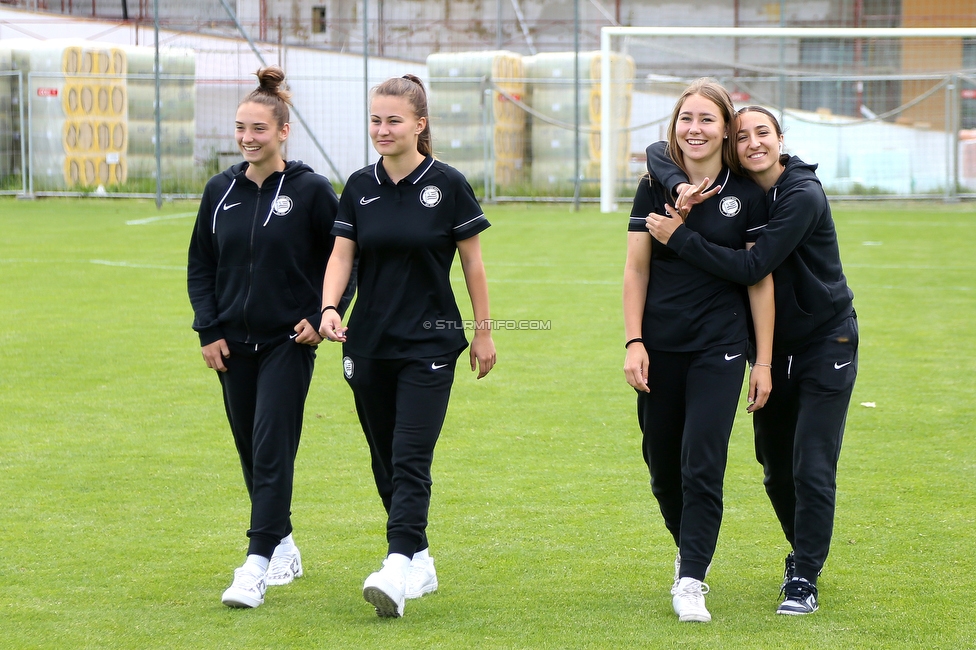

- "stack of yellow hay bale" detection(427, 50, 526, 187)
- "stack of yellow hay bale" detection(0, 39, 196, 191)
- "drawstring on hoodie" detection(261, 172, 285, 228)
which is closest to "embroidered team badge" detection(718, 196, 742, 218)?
"drawstring on hoodie" detection(261, 172, 285, 228)

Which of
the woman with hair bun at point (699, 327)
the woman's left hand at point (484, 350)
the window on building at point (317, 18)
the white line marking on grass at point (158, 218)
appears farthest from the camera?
the window on building at point (317, 18)

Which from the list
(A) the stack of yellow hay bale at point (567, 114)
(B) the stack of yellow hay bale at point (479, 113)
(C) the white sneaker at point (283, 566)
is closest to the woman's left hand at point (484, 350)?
(C) the white sneaker at point (283, 566)

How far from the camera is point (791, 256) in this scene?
3910 mm

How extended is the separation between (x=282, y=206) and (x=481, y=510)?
1.74 m

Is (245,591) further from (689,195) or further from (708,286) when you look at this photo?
Result: (689,195)

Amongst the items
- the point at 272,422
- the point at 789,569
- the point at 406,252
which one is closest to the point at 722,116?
the point at 406,252

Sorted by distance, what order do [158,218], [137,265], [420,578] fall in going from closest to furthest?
[420,578] → [137,265] → [158,218]

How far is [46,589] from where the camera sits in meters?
4.10

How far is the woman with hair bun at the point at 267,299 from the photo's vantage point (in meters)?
4.09

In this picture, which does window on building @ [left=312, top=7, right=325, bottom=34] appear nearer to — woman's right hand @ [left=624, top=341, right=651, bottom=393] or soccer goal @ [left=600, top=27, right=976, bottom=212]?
soccer goal @ [left=600, top=27, right=976, bottom=212]

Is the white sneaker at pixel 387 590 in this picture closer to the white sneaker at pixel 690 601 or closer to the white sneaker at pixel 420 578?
the white sneaker at pixel 420 578

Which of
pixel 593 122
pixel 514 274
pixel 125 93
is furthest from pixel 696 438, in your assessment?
pixel 125 93

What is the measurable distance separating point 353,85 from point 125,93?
5460 millimetres

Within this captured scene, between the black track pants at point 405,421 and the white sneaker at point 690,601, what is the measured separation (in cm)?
88
